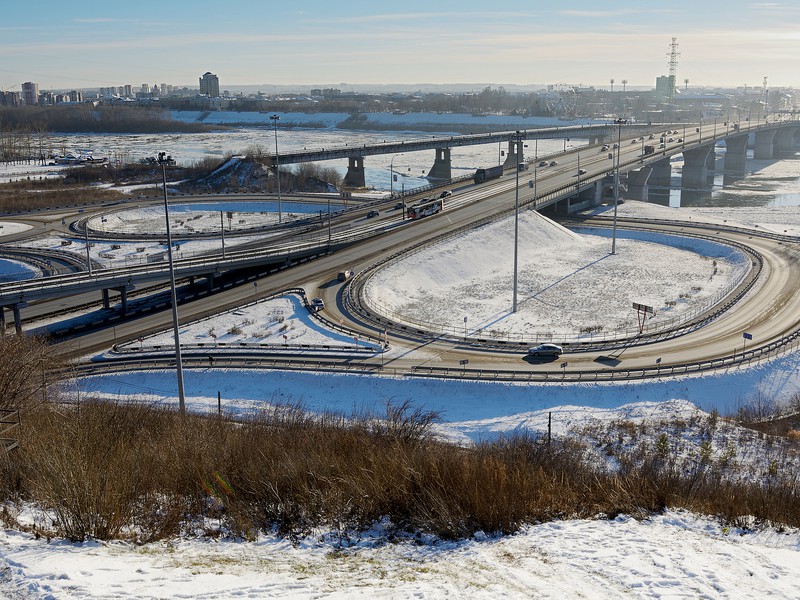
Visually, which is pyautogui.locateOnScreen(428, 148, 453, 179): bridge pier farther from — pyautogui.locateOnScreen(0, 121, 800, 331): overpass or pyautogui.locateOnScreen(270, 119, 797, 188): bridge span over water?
pyautogui.locateOnScreen(0, 121, 800, 331): overpass

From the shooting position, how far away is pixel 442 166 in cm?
12012

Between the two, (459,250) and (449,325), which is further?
(459,250)

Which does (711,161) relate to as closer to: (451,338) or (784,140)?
(784,140)

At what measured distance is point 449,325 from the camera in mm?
43594

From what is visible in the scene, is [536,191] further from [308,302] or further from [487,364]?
[487,364]

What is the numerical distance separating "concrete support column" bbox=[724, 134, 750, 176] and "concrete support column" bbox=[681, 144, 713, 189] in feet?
49.6

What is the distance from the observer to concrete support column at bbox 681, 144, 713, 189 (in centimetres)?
11531

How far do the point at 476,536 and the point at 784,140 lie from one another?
559ft

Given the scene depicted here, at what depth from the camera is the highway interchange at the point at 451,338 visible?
3488cm

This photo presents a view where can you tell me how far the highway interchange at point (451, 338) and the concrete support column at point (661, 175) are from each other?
45.4 meters

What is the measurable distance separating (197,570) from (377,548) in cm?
359

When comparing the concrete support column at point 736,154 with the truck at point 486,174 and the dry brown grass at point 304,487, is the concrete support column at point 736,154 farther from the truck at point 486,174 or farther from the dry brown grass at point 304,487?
Answer: the dry brown grass at point 304,487

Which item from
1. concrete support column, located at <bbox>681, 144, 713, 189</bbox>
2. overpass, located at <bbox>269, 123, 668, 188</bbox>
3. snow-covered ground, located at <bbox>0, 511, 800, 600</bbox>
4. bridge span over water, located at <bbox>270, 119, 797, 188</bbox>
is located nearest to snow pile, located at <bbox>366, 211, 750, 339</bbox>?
bridge span over water, located at <bbox>270, 119, 797, 188</bbox>

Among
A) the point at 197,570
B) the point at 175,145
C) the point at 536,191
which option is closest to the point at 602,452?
the point at 197,570
